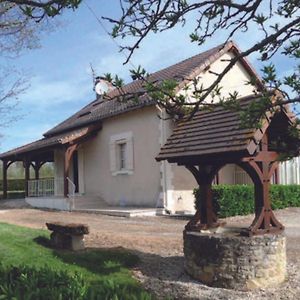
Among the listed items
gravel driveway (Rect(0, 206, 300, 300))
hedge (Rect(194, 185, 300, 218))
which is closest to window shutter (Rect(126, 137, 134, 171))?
gravel driveway (Rect(0, 206, 300, 300))

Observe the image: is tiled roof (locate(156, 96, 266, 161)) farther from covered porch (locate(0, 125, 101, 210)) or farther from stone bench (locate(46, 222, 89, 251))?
covered porch (locate(0, 125, 101, 210))

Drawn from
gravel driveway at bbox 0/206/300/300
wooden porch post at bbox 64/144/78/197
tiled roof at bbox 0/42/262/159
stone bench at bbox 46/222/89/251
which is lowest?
gravel driveway at bbox 0/206/300/300

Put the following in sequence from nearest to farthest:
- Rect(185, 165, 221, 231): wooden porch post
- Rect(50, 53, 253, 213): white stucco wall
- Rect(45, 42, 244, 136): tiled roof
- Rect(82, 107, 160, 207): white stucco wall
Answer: Rect(185, 165, 221, 231): wooden porch post < Rect(50, 53, 253, 213): white stucco wall < Rect(45, 42, 244, 136): tiled roof < Rect(82, 107, 160, 207): white stucco wall

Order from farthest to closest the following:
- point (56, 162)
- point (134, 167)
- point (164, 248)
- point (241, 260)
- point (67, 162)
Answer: point (56, 162) → point (67, 162) → point (134, 167) → point (164, 248) → point (241, 260)

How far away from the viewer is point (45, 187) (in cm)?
2392

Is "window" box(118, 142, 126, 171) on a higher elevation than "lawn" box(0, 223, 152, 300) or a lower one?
higher

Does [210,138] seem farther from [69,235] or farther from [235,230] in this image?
[69,235]

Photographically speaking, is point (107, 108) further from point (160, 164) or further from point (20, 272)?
point (20, 272)

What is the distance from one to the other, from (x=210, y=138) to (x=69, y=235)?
3253mm

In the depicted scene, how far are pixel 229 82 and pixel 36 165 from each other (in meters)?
13.1

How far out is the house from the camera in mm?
17719

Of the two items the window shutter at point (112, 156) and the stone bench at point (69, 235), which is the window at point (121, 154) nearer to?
the window shutter at point (112, 156)

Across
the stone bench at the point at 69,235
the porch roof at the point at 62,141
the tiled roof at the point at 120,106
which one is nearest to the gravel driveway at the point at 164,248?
the stone bench at the point at 69,235

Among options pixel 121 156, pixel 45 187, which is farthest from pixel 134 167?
pixel 45 187
